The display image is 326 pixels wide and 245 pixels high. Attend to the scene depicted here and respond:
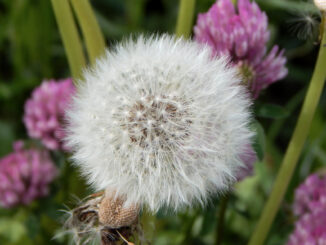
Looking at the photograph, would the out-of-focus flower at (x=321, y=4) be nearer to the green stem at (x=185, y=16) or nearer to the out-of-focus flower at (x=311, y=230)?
the green stem at (x=185, y=16)

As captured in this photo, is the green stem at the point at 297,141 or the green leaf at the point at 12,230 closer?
the green stem at the point at 297,141

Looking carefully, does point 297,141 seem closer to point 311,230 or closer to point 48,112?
point 311,230

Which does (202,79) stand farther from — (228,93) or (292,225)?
(292,225)

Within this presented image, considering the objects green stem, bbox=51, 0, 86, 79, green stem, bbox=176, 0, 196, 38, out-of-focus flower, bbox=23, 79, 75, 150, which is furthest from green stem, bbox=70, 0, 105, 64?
out-of-focus flower, bbox=23, 79, 75, 150

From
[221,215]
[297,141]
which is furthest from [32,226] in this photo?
[297,141]

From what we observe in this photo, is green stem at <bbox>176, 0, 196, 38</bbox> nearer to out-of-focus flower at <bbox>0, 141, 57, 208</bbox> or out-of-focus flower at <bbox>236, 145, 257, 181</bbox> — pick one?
out-of-focus flower at <bbox>236, 145, 257, 181</bbox>

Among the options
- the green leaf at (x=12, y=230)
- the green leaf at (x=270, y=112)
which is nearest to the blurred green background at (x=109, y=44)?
the green leaf at (x=12, y=230)
